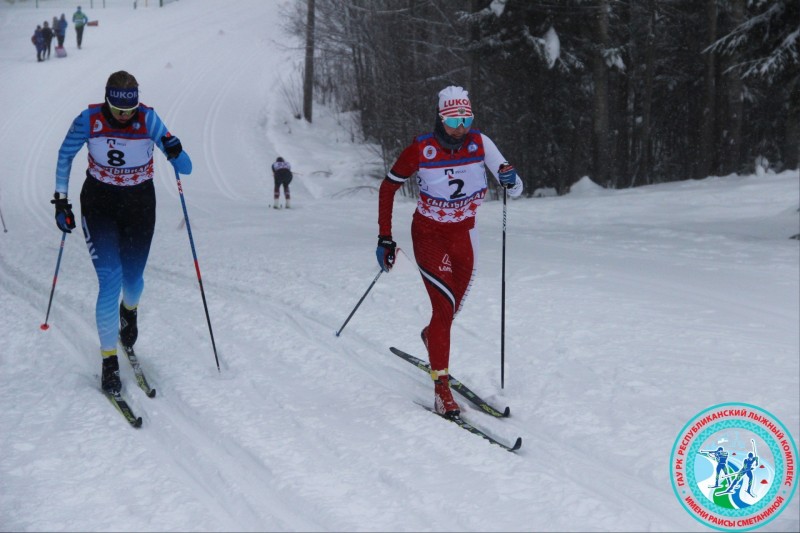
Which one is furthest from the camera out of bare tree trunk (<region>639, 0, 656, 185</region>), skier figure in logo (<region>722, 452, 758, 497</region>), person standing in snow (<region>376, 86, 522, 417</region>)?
bare tree trunk (<region>639, 0, 656, 185</region>)

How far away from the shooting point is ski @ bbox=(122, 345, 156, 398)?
5764 mm

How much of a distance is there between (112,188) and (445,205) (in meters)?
2.60

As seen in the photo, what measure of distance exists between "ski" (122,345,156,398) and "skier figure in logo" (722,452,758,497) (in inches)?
156

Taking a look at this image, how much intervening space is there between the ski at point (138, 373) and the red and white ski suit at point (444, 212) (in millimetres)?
2137

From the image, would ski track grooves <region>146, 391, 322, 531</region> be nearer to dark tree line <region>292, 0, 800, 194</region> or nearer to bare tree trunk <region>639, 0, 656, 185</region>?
dark tree line <region>292, 0, 800, 194</region>

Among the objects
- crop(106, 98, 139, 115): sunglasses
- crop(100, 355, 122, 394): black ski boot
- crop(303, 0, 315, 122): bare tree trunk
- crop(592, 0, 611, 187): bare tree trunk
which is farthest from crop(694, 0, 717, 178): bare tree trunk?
crop(100, 355, 122, 394): black ski boot

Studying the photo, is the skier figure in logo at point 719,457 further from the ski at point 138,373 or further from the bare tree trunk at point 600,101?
the bare tree trunk at point 600,101

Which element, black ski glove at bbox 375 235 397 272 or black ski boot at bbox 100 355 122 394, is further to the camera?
black ski boot at bbox 100 355 122 394

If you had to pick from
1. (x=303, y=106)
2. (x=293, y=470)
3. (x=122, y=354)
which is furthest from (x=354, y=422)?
(x=303, y=106)

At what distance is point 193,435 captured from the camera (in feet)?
16.6

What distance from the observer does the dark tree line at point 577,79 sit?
65.8 ft

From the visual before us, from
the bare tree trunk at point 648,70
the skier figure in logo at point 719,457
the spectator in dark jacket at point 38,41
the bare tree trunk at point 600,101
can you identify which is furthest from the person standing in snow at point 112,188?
the spectator in dark jacket at point 38,41

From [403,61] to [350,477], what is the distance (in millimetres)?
21898

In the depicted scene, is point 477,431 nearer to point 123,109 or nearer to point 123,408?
point 123,408
